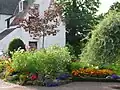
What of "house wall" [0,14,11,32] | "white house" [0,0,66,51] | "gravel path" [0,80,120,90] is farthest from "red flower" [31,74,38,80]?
"house wall" [0,14,11,32]

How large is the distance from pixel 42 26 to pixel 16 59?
58.4 ft

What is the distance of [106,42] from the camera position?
1366cm

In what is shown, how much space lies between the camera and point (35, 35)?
35.6m

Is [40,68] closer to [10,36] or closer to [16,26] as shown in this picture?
[10,36]

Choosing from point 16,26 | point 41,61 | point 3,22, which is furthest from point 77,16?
point 41,61

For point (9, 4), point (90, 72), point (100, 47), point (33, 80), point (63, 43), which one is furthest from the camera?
point (9, 4)

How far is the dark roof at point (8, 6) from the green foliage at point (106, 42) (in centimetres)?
3777

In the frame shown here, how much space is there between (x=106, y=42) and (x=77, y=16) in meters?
30.4

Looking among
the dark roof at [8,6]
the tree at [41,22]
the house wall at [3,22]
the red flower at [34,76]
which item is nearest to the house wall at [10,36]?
the tree at [41,22]

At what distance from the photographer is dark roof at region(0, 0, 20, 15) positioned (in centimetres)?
5091

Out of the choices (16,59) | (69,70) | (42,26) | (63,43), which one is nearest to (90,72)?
(69,70)

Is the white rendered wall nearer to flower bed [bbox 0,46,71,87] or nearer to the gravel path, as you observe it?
flower bed [bbox 0,46,71,87]

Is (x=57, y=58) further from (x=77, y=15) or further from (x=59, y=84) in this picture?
(x=77, y=15)

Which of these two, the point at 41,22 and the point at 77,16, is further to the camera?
the point at 77,16
